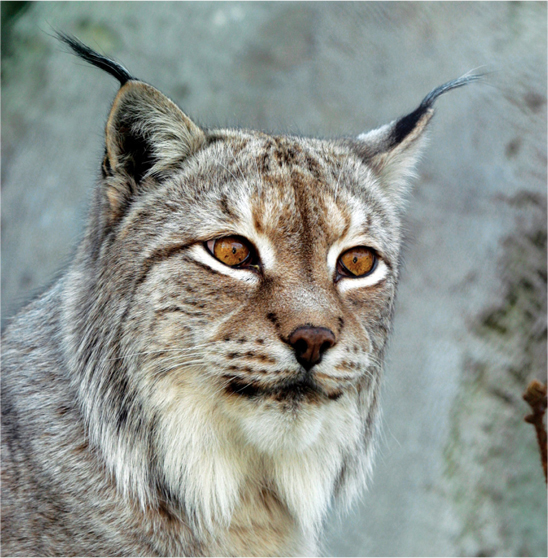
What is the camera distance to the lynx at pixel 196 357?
9.36ft

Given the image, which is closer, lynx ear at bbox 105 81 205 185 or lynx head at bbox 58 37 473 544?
lynx head at bbox 58 37 473 544

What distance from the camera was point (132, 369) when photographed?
3002mm

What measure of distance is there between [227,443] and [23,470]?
35.0 inches

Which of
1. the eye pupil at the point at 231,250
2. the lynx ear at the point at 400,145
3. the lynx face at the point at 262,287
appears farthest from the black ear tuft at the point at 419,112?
the eye pupil at the point at 231,250

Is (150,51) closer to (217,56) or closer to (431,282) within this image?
(217,56)

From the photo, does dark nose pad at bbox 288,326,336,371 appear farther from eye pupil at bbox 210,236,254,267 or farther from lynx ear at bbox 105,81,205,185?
lynx ear at bbox 105,81,205,185

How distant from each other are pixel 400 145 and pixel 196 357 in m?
1.72

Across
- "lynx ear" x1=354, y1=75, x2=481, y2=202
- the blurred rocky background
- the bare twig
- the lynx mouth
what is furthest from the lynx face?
the blurred rocky background

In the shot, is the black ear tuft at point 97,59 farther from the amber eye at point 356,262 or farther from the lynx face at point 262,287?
the amber eye at point 356,262

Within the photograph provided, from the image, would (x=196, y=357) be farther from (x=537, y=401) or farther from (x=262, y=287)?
(x=537, y=401)

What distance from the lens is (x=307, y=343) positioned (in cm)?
269

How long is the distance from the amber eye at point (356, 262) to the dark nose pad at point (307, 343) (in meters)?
0.58

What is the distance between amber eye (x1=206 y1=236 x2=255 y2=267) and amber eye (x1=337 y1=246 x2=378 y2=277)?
446 mm

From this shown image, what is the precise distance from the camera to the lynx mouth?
2.76 metres
